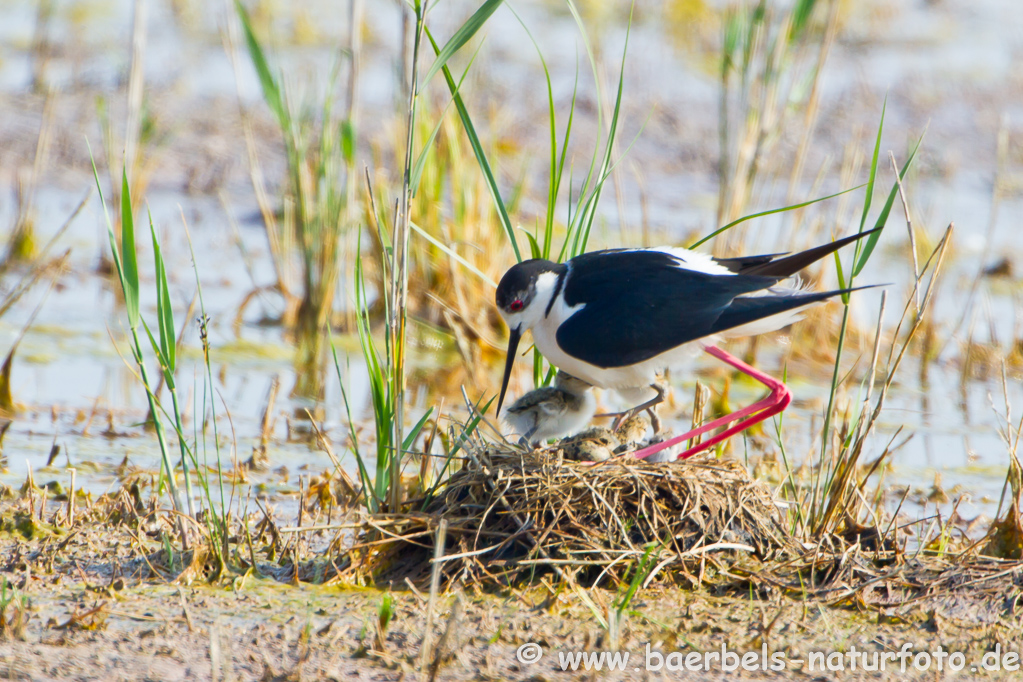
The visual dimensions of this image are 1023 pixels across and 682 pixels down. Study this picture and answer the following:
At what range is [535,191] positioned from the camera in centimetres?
938

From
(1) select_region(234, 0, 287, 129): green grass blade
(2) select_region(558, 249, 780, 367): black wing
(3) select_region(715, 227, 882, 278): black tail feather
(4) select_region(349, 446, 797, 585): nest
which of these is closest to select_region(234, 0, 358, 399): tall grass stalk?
(1) select_region(234, 0, 287, 129): green grass blade

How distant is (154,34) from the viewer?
12156 millimetres

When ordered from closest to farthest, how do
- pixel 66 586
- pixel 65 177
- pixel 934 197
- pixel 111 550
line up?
pixel 66 586
pixel 111 550
pixel 65 177
pixel 934 197

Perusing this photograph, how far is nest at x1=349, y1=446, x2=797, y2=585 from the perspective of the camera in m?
3.57

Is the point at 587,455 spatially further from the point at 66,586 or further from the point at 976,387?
the point at 976,387

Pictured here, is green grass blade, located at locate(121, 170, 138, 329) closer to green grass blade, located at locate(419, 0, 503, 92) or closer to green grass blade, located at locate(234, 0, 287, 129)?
green grass blade, located at locate(419, 0, 503, 92)

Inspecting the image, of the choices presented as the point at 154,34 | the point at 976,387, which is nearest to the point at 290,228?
the point at 976,387

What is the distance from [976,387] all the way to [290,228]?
13.1 feet

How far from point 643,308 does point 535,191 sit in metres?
5.49

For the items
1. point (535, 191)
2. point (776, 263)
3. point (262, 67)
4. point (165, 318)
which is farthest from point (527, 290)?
point (535, 191)

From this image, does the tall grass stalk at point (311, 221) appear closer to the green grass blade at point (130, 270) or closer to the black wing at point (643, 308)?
the black wing at point (643, 308)

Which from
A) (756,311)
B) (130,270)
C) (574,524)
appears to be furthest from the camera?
(756,311)

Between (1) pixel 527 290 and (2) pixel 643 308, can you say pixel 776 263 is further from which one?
(1) pixel 527 290

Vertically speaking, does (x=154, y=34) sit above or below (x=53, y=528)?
above
